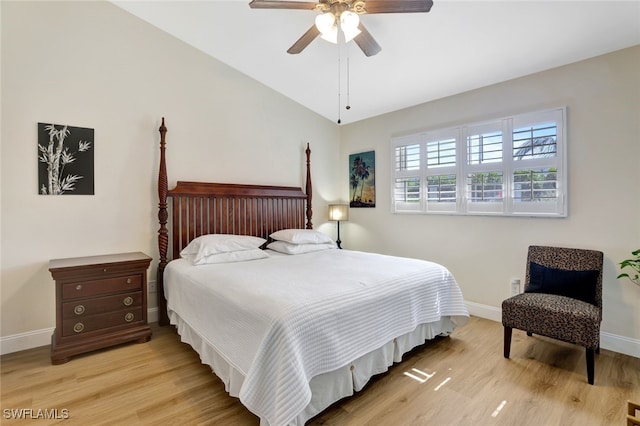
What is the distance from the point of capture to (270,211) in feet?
13.6

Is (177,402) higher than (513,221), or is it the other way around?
(513,221)

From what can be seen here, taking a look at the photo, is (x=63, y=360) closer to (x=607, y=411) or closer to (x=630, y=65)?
(x=607, y=411)

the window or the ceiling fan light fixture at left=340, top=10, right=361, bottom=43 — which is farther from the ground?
the ceiling fan light fixture at left=340, top=10, right=361, bottom=43

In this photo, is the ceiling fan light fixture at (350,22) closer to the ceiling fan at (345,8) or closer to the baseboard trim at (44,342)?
the ceiling fan at (345,8)

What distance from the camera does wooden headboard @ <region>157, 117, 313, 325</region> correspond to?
Answer: 3.24 meters

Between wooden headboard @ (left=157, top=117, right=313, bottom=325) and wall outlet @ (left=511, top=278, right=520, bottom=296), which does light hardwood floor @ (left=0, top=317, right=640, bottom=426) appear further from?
wooden headboard @ (left=157, top=117, right=313, bottom=325)

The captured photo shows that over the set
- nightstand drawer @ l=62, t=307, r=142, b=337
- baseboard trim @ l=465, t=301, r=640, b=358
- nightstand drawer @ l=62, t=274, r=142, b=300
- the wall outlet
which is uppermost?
nightstand drawer @ l=62, t=274, r=142, b=300

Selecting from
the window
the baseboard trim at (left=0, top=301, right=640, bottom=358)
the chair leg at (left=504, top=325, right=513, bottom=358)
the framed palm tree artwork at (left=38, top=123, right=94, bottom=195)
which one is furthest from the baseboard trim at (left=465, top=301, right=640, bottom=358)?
the framed palm tree artwork at (left=38, top=123, right=94, bottom=195)

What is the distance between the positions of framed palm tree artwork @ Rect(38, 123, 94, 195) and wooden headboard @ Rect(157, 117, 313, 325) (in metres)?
0.63

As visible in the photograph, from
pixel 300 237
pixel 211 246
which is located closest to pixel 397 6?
pixel 300 237

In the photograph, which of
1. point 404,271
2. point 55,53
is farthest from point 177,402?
point 55,53

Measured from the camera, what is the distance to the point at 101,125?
300 centimetres

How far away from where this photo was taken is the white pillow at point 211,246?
9.80 feet

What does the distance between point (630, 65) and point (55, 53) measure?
4.93 m
